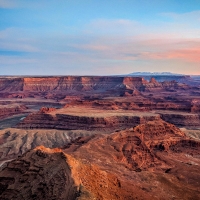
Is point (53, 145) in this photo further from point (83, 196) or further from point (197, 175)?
point (83, 196)

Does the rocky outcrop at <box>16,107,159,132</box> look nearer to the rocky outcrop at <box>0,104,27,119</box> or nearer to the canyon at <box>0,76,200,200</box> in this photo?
the canyon at <box>0,76,200,200</box>

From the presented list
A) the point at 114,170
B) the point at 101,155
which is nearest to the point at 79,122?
the point at 101,155

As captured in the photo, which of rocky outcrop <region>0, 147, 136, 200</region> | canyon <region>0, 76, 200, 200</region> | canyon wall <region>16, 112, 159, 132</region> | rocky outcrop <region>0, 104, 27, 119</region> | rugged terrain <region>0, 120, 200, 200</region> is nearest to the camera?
rocky outcrop <region>0, 147, 136, 200</region>

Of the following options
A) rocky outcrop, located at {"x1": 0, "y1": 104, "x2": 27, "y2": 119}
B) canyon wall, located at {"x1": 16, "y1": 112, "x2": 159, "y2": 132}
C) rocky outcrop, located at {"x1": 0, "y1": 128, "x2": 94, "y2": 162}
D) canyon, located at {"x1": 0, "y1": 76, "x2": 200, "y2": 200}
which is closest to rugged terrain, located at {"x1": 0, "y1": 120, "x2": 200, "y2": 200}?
canyon, located at {"x1": 0, "y1": 76, "x2": 200, "y2": 200}

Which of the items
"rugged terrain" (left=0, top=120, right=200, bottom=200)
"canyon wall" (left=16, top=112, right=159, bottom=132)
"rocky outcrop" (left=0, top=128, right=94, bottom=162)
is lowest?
"rocky outcrop" (left=0, top=128, right=94, bottom=162)

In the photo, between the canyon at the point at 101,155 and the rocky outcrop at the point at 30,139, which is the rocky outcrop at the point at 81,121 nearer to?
the canyon at the point at 101,155

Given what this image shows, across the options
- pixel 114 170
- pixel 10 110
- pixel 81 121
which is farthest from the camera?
pixel 10 110

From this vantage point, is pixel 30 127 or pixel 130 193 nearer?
pixel 130 193

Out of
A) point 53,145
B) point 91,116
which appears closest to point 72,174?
point 53,145

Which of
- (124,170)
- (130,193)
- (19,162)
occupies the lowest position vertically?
(124,170)

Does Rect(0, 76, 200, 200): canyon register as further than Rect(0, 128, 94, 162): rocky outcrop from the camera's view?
No

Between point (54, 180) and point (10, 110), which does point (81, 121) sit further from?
point (54, 180)
